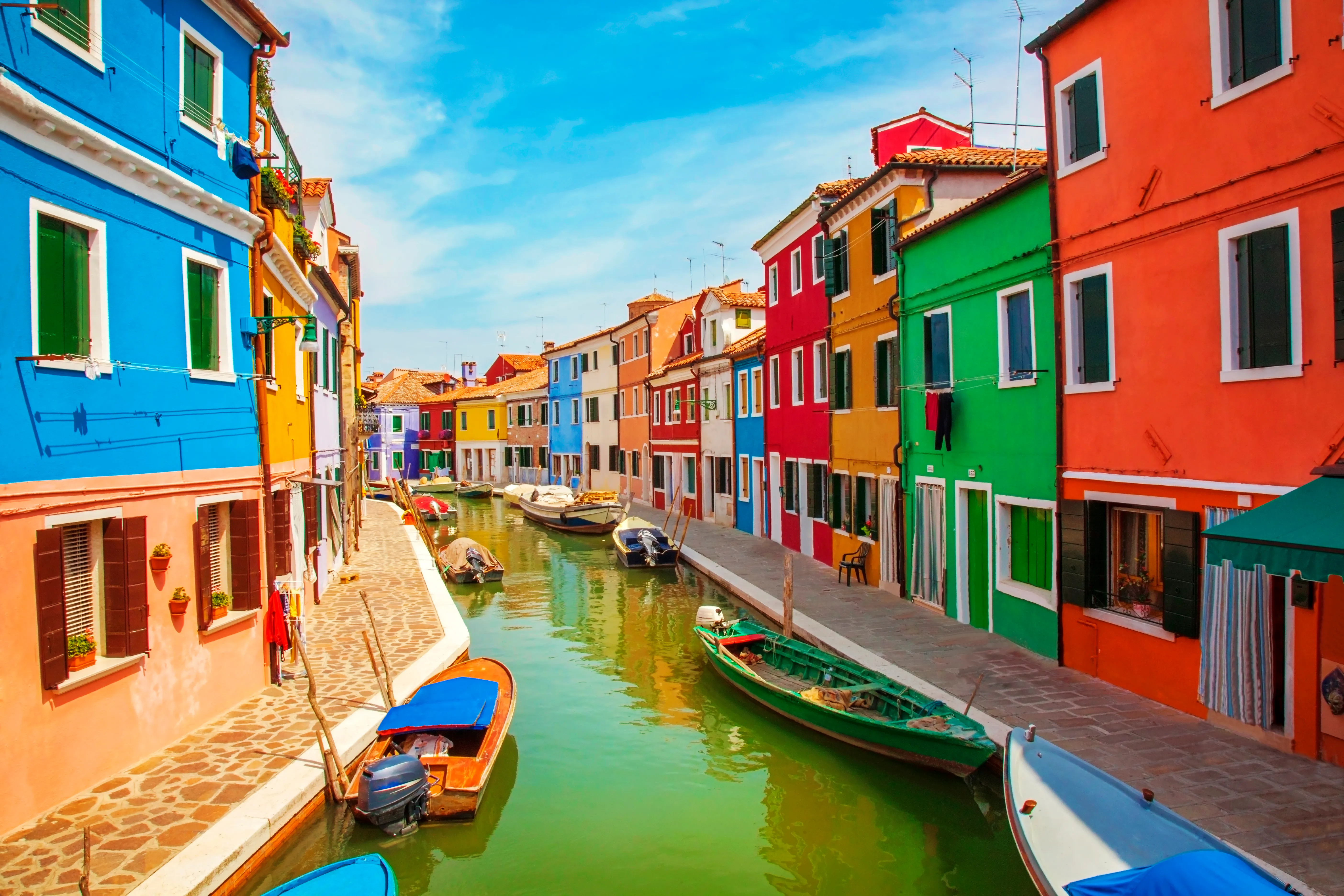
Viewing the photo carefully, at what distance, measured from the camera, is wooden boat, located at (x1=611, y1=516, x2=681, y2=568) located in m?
24.2

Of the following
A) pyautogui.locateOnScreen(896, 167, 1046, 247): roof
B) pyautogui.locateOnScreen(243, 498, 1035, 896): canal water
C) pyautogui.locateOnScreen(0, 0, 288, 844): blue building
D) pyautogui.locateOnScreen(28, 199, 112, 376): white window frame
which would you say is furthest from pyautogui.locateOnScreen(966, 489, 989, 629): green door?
A: pyautogui.locateOnScreen(28, 199, 112, 376): white window frame

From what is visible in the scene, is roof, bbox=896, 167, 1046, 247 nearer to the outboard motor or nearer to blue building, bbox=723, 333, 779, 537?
blue building, bbox=723, 333, 779, 537

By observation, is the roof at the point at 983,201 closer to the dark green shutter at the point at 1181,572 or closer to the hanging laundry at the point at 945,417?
the hanging laundry at the point at 945,417

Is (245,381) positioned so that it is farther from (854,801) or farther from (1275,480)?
(1275,480)

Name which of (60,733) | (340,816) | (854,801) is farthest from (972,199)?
(60,733)

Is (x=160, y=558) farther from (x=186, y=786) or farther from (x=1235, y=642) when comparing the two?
(x=1235, y=642)

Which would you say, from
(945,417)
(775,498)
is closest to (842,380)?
(945,417)

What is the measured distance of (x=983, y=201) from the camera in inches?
520

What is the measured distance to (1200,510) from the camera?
9359 mm

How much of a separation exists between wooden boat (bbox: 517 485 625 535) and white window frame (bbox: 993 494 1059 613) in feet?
66.3

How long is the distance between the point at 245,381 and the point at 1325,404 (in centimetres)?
1236

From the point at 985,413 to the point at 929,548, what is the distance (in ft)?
10.2

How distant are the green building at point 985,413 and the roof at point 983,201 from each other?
0.10 feet

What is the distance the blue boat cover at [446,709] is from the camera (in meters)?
9.50
